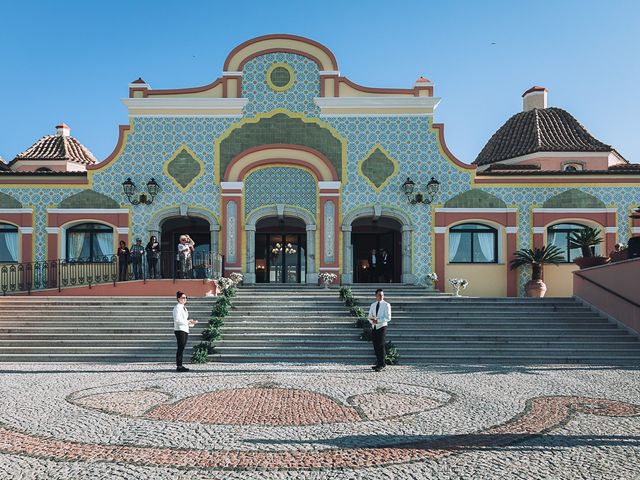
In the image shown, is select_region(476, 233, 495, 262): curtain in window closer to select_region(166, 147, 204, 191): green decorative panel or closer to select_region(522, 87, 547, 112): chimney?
select_region(166, 147, 204, 191): green decorative panel

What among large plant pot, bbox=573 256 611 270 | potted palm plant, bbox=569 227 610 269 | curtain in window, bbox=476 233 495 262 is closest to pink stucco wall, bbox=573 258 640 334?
large plant pot, bbox=573 256 611 270

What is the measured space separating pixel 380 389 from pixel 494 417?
97.9 inches

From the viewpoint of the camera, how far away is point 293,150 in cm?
2345

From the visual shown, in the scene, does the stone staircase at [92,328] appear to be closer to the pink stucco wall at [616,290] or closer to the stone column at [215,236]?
the stone column at [215,236]

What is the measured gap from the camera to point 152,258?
20.8 meters

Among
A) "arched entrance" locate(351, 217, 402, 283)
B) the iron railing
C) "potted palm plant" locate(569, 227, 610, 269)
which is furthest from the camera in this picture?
"arched entrance" locate(351, 217, 402, 283)

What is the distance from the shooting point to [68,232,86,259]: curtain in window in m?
23.5

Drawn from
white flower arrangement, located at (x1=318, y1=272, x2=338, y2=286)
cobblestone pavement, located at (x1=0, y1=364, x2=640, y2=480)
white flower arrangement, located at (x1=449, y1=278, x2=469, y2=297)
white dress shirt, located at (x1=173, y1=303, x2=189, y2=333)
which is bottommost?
cobblestone pavement, located at (x1=0, y1=364, x2=640, y2=480)

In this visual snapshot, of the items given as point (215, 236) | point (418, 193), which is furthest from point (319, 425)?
point (418, 193)

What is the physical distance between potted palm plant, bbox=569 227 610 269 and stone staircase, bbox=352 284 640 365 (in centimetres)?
137

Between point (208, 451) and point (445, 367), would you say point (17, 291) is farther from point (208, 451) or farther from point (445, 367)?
point (208, 451)

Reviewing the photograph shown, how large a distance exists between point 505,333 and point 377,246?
11.0 meters

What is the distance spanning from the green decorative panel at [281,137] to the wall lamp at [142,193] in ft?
8.18

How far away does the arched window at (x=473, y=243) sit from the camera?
23.6 metres
